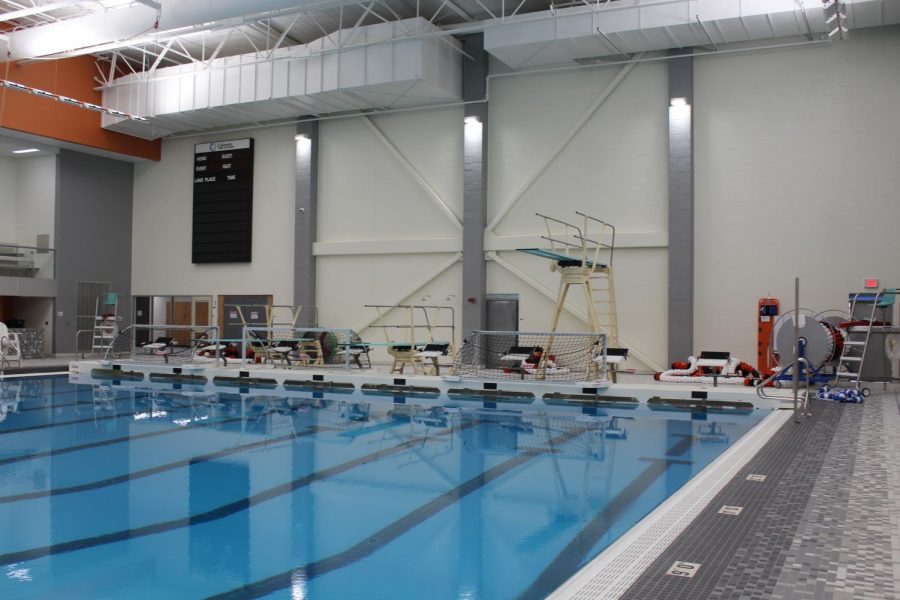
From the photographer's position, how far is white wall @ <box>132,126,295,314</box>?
1794 cm

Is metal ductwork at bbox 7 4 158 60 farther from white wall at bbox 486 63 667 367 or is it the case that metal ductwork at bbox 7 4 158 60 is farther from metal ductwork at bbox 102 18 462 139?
white wall at bbox 486 63 667 367

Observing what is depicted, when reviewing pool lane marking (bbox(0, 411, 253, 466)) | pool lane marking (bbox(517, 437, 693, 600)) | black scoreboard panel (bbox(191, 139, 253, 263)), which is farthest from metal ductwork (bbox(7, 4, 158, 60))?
pool lane marking (bbox(517, 437, 693, 600))

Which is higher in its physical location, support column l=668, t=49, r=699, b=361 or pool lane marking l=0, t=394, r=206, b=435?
support column l=668, t=49, r=699, b=361

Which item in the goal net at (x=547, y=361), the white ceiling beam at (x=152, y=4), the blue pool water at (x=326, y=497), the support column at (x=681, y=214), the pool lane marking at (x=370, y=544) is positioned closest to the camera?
the pool lane marking at (x=370, y=544)

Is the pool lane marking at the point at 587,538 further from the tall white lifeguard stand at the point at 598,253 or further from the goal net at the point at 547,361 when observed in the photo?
the tall white lifeguard stand at the point at 598,253

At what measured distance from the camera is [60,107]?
17.3 metres

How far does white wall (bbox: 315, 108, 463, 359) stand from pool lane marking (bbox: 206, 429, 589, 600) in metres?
10.0

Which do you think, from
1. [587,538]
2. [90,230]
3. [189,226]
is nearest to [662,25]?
[587,538]

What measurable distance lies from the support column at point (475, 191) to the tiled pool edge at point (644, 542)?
9.90 meters

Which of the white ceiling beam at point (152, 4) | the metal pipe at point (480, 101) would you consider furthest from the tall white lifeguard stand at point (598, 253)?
the white ceiling beam at point (152, 4)

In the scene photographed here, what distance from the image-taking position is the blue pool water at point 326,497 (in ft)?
11.8

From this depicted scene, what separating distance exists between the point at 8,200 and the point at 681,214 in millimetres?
16858

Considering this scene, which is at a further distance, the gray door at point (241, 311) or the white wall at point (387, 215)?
the gray door at point (241, 311)

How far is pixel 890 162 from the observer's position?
12.5 m
